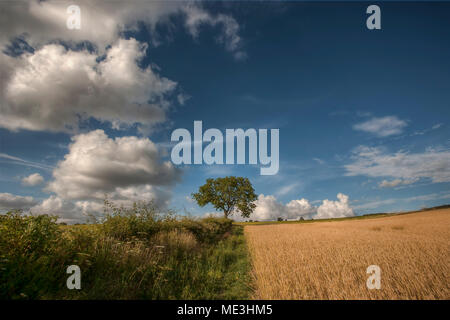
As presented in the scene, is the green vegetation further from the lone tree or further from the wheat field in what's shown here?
the lone tree

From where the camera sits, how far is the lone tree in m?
59.9

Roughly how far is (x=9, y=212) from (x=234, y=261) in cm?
938

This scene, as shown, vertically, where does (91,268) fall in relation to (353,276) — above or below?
above

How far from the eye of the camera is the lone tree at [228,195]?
59.9 metres

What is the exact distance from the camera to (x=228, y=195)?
59906 mm

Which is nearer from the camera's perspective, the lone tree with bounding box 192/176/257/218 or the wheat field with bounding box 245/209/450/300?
the wheat field with bounding box 245/209/450/300

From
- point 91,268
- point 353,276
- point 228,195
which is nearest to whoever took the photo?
point 91,268

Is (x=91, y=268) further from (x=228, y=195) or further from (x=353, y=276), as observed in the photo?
(x=228, y=195)

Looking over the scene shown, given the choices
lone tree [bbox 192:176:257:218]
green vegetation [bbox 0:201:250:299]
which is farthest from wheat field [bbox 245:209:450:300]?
lone tree [bbox 192:176:257:218]

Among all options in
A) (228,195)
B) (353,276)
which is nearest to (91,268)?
(353,276)

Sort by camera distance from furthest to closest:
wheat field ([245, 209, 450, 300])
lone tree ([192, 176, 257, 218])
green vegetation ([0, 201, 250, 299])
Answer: lone tree ([192, 176, 257, 218]) → wheat field ([245, 209, 450, 300]) → green vegetation ([0, 201, 250, 299])
